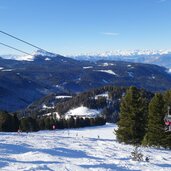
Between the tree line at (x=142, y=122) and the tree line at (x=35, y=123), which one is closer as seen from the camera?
the tree line at (x=142, y=122)

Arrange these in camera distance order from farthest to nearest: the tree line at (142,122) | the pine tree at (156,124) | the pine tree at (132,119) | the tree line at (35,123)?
the tree line at (35,123) → the pine tree at (132,119) → the tree line at (142,122) → the pine tree at (156,124)

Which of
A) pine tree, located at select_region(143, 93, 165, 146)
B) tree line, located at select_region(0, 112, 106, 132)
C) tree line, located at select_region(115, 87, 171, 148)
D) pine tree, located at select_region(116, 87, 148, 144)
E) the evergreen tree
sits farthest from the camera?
tree line, located at select_region(0, 112, 106, 132)

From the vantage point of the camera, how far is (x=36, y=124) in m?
140

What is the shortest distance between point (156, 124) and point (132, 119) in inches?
120

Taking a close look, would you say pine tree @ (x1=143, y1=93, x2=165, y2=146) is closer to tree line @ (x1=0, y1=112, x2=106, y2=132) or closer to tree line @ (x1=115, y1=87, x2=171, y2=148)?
tree line @ (x1=115, y1=87, x2=171, y2=148)

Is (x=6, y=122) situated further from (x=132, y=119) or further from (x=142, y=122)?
(x=142, y=122)

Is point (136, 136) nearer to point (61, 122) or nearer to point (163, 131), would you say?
point (163, 131)

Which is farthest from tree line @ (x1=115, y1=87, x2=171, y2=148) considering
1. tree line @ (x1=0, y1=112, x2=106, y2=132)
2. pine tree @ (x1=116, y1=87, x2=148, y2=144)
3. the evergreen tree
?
the evergreen tree

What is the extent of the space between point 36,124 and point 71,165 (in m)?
120

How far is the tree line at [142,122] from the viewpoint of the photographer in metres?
49.9

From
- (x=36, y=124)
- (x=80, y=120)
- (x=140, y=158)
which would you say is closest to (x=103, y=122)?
(x=80, y=120)

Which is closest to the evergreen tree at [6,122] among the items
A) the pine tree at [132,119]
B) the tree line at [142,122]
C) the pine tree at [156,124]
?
the pine tree at [132,119]

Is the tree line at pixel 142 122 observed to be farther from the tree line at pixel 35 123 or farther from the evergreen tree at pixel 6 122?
the evergreen tree at pixel 6 122

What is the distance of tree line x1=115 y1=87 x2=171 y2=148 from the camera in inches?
1966
